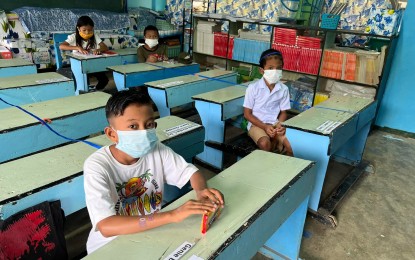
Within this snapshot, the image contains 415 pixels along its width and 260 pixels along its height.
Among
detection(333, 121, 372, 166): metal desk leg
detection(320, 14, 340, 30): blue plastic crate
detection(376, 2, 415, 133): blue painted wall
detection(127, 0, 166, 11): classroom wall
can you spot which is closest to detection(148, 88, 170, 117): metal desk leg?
detection(333, 121, 372, 166): metal desk leg

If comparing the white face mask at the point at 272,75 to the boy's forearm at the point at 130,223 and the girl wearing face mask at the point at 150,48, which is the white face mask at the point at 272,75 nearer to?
the boy's forearm at the point at 130,223

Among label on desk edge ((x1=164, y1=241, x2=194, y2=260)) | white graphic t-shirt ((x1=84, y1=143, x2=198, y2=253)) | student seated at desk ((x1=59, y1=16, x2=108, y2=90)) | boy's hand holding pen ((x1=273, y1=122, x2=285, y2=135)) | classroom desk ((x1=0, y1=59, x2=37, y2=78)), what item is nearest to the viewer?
label on desk edge ((x1=164, y1=241, x2=194, y2=260))

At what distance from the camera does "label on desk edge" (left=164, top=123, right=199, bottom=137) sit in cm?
177

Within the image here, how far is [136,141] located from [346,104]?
6.54 ft

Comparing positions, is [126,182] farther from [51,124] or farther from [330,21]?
[330,21]

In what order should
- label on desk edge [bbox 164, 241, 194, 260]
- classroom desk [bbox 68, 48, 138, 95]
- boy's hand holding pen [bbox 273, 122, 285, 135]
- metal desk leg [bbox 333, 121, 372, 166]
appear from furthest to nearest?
classroom desk [bbox 68, 48, 138, 95] < metal desk leg [bbox 333, 121, 372, 166] < boy's hand holding pen [bbox 273, 122, 285, 135] < label on desk edge [bbox 164, 241, 194, 260]

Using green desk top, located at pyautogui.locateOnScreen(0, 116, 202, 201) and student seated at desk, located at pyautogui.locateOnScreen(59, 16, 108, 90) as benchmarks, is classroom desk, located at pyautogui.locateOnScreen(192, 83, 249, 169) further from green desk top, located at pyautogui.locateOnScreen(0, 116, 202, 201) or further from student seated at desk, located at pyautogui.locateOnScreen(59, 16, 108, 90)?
student seated at desk, located at pyautogui.locateOnScreen(59, 16, 108, 90)

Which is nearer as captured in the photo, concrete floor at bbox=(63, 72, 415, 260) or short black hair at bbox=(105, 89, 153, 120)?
short black hair at bbox=(105, 89, 153, 120)

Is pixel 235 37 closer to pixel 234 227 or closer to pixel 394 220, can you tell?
pixel 394 220

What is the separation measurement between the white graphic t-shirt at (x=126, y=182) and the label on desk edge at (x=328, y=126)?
104 cm

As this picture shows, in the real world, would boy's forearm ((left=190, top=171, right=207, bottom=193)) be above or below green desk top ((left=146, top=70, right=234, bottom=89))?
above

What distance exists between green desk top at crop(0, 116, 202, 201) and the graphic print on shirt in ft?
0.90

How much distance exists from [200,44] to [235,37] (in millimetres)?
698

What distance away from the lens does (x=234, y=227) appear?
1.02 metres
